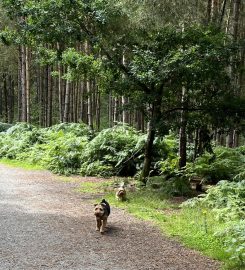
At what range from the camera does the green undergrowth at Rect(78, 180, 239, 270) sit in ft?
20.4

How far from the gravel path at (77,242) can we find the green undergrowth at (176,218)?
0.69 ft

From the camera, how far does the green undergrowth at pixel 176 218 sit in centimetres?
623

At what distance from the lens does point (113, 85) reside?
10672mm

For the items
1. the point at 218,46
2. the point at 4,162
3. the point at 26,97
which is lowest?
the point at 4,162

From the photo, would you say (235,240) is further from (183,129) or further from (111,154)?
(111,154)

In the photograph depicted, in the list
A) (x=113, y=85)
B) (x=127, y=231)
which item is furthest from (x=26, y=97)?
(x=127, y=231)

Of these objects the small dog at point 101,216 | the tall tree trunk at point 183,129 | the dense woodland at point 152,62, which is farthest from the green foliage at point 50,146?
the small dog at point 101,216

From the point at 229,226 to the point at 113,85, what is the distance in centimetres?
543

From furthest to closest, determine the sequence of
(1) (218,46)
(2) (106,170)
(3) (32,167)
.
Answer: (3) (32,167), (2) (106,170), (1) (218,46)

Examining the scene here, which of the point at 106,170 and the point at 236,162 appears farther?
the point at 106,170

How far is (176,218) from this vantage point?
7.76 meters

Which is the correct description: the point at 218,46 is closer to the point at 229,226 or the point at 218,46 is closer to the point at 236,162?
the point at 236,162

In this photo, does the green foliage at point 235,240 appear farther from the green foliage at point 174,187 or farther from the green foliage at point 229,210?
the green foliage at point 174,187

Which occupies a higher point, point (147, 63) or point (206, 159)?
point (147, 63)
